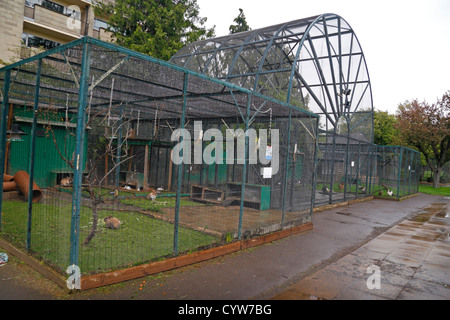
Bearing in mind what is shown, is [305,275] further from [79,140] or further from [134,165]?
[134,165]

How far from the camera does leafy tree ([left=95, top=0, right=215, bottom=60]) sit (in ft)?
52.9

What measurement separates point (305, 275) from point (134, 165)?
29.5 ft

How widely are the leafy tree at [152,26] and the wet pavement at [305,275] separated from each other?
41.0ft

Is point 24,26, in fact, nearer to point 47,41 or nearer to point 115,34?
point 47,41

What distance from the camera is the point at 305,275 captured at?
16.5ft

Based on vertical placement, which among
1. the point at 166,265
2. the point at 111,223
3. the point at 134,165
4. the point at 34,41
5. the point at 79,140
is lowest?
the point at 166,265

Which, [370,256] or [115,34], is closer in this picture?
[370,256]

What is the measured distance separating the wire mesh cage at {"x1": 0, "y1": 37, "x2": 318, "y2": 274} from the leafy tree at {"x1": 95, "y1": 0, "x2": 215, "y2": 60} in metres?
5.11

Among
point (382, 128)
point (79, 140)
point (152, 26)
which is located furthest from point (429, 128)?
point (79, 140)

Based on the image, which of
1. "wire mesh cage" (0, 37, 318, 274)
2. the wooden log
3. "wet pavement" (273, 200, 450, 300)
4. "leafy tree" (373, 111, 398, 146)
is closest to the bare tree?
"wire mesh cage" (0, 37, 318, 274)

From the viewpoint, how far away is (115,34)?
669 inches

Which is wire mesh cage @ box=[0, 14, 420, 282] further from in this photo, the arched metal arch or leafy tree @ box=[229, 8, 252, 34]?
leafy tree @ box=[229, 8, 252, 34]
